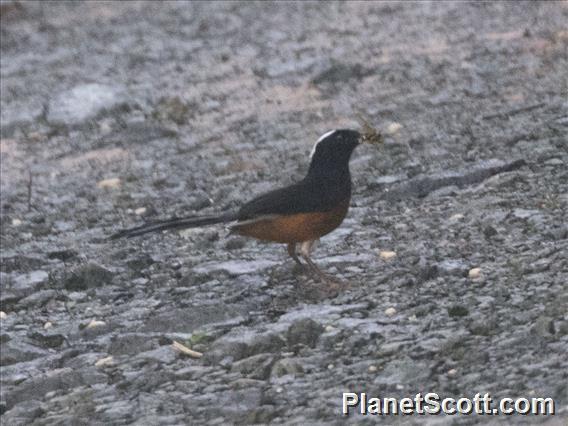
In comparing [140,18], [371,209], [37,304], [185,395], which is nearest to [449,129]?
[371,209]

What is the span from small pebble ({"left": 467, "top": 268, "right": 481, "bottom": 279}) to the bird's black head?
1.99 feet

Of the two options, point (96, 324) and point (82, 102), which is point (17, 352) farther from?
point (82, 102)

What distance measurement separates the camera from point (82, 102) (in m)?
8.71

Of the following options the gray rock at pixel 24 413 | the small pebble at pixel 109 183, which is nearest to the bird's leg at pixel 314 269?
the gray rock at pixel 24 413

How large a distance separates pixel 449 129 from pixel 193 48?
291cm

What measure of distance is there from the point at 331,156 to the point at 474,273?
2.33 feet

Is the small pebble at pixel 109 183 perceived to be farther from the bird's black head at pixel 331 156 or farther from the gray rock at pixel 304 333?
the gray rock at pixel 304 333

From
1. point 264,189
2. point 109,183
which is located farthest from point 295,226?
point 109,183

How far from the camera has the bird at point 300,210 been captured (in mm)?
5242

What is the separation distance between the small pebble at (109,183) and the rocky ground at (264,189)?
0.04 feet

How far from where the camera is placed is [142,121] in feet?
27.0

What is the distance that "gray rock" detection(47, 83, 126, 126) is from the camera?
8.49 meters

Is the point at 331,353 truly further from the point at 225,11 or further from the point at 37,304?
the point at 225,11

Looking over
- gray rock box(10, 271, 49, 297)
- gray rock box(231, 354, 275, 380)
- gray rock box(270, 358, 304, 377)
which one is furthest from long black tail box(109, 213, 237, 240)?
gray rock box(10, 271, 49, 297)
